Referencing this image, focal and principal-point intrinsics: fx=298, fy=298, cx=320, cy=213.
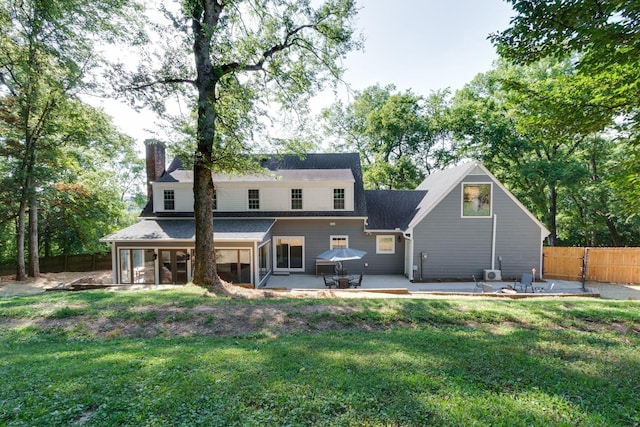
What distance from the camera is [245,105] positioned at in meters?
10.8

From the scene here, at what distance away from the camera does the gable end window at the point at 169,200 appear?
688 inches

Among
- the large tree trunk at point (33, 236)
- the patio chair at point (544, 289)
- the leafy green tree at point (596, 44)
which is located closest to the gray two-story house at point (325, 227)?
the patio chair at point (544, 289)

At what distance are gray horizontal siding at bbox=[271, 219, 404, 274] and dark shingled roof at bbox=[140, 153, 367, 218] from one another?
0.47 meters

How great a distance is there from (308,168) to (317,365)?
1633 cm

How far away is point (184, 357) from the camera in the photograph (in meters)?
4.47

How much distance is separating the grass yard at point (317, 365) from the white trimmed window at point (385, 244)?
983cm

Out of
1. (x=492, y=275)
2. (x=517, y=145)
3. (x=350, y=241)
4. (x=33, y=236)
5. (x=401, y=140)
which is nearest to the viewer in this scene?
(x=492, y=275)

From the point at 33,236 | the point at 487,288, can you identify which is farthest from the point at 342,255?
the point at 33,236

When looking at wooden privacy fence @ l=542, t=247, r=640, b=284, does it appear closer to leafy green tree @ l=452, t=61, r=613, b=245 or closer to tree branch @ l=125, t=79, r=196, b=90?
leafy green tree @ l=452, t=61, r=613, b=245

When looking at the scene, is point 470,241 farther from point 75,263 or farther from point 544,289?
point 75,263

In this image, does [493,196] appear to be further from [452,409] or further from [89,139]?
[89,139]

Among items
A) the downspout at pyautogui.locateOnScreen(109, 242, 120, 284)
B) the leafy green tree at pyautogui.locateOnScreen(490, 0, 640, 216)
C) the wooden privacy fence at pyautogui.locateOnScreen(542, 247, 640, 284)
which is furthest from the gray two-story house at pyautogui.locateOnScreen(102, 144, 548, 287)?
Answer: the leafy green tree at pyautogui.locateOnScreen(490, 0, 640, 216)

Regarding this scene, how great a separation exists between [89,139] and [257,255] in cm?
1234

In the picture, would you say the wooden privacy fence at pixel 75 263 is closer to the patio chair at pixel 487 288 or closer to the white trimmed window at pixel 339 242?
the white trimmed window at pixel 339 242
